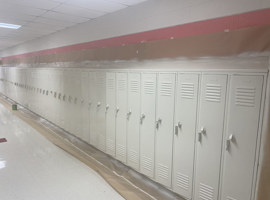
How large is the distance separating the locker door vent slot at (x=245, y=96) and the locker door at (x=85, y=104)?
269 centimetres

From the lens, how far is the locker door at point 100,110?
330 cm

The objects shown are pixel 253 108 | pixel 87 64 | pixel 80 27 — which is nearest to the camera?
pixel 253 108

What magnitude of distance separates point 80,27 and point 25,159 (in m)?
2.99

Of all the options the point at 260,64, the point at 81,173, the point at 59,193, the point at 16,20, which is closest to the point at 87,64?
the point at 16,20

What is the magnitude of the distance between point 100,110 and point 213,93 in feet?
6.90

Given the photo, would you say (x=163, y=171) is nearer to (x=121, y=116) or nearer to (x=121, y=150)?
(x=121, y=150)

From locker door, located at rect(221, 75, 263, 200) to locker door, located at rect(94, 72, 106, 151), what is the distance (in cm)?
210

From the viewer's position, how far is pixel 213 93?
1.93m

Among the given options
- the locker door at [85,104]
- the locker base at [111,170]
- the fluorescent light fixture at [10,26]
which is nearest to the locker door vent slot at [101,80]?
the locker door at [85,104]

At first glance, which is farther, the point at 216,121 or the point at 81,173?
the point at 81,173

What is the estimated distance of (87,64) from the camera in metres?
4.00

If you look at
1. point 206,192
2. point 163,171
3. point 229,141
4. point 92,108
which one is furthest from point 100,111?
point 229,141

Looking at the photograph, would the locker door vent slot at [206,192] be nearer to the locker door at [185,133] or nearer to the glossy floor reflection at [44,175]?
the locker door at [185,133]

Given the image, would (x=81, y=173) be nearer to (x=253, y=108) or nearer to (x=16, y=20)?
(x=253, y=108)
